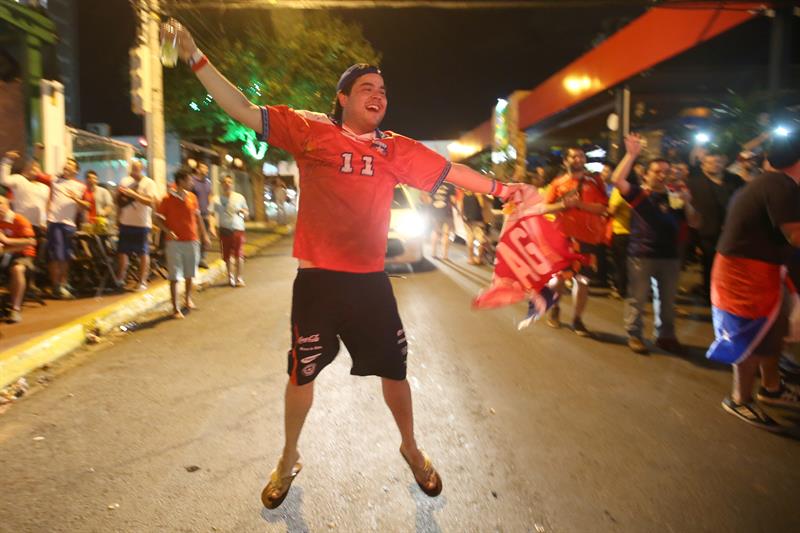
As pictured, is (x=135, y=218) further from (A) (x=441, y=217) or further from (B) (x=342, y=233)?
(A) (x=441, y=217)

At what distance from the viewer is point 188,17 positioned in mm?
13258

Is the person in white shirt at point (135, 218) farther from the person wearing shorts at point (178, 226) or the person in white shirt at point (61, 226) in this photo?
the person wearing shorts at point (178, 226)

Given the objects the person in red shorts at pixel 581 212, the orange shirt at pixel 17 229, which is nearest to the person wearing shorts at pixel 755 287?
the person in red shorts at pixel 581 212

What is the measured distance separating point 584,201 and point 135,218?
6.55 meters

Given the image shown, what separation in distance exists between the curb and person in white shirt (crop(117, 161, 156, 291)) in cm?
54

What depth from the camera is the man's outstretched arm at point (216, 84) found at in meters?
2.62

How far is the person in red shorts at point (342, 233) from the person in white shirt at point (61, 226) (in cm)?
719

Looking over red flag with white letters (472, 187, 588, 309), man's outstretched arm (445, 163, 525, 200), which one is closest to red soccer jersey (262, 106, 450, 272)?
man's outstretched arm (445, 163, 525, 200)

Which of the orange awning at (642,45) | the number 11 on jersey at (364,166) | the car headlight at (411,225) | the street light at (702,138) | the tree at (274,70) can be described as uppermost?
the tree at (274,70)

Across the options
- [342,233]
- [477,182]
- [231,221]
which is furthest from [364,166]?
[231,221]

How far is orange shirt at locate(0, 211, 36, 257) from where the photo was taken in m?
7.12

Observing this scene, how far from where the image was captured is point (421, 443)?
12.8 ft

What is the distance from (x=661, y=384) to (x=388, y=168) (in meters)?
3.49

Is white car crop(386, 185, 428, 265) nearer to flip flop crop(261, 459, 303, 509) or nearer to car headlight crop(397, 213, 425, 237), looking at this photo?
car headlight crop(397, 213, 425, 237)
